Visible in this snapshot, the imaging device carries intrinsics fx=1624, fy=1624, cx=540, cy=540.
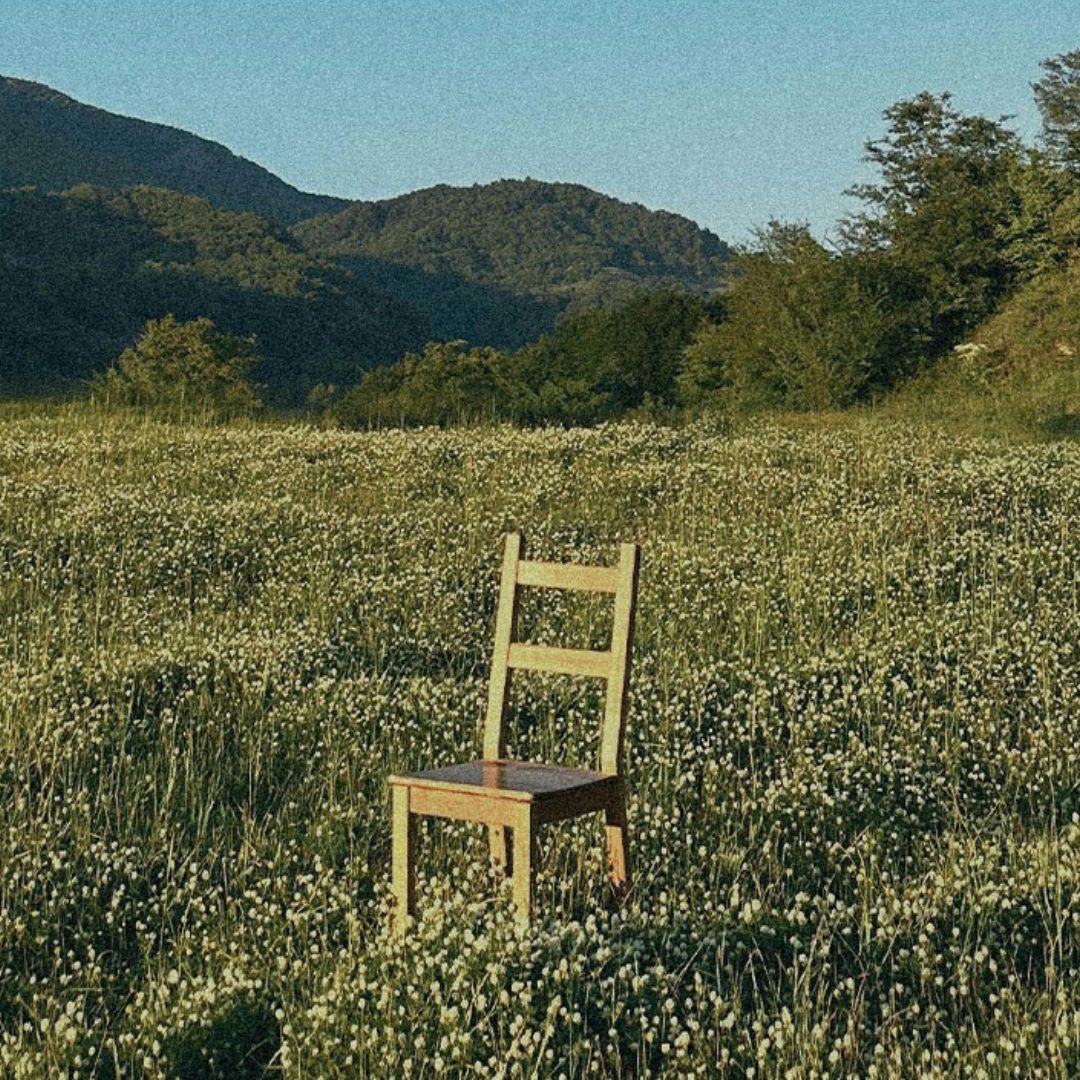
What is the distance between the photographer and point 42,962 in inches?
253

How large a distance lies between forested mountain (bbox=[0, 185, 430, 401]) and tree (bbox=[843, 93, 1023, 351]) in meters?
56.7

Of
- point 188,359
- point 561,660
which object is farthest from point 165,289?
point 561,660

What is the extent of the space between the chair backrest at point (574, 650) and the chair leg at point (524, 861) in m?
0.60

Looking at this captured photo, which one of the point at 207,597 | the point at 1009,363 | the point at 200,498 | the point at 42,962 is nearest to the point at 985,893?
the point at 42,962

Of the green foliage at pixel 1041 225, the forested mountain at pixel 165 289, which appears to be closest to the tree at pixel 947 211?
the green foliage at pixel 1041 225

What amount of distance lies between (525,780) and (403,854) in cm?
57

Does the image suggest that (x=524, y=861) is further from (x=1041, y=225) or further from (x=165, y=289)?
(x=165, y=289)

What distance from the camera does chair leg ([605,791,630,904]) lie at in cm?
653

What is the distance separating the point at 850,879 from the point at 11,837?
381 centimetres

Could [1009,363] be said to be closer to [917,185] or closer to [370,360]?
[917,185]

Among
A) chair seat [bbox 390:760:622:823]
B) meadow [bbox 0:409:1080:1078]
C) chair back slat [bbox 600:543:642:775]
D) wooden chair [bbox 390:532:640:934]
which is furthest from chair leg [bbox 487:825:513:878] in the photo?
chair back slat [bbox 600:543:642:775]

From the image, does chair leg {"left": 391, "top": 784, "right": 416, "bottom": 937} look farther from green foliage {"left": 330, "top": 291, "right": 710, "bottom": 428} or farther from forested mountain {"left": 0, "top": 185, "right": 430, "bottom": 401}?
forested mountain {"left": 0, "top": 185, "right": 430, "bottom": 401}

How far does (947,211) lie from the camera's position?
133 feet

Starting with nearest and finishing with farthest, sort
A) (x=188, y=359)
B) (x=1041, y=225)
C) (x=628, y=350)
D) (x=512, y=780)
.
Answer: (x=512, y=780) < (x=1041, y=225) < (x=628, y=350) < (x=188, y=359)
